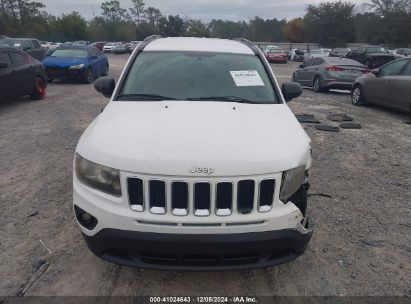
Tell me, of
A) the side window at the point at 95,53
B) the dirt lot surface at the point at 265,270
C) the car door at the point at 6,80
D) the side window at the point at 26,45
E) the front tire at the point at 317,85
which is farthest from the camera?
the side window at the point at 26,45

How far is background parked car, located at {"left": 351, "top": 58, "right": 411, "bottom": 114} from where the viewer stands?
9.30 metres

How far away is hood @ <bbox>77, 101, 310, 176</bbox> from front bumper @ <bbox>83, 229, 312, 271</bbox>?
441mm

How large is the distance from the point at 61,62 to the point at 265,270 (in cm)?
1383

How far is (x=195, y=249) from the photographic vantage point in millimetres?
2564

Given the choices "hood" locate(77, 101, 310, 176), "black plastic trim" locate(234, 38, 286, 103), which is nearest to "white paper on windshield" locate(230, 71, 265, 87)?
"black plastic trim" locate(234, 38, 286, 103)

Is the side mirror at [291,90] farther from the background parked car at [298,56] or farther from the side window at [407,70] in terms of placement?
the background parked car at [298,56]

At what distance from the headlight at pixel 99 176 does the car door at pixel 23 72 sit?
8.08 metres

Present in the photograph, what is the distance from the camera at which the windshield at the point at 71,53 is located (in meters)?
15.4

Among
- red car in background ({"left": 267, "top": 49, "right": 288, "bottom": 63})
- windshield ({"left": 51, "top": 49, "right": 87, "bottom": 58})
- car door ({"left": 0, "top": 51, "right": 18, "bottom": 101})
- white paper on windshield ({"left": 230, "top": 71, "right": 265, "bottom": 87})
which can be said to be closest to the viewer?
white paper on windshield ({"left": 230, "top": 71, "right": 265, "bottom": 87})

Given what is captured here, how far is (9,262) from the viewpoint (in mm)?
3273

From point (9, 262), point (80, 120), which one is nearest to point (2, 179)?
point (9, 262)

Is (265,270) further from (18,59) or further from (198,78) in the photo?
(18,59)

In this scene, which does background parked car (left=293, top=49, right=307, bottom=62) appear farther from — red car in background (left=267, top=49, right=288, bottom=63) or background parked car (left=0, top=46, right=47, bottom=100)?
background parked car (left=0, top=46, right=47, bottom=100)

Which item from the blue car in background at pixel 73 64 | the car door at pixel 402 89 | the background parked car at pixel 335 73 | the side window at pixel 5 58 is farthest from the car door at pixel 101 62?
the car door at pixel 402 89
